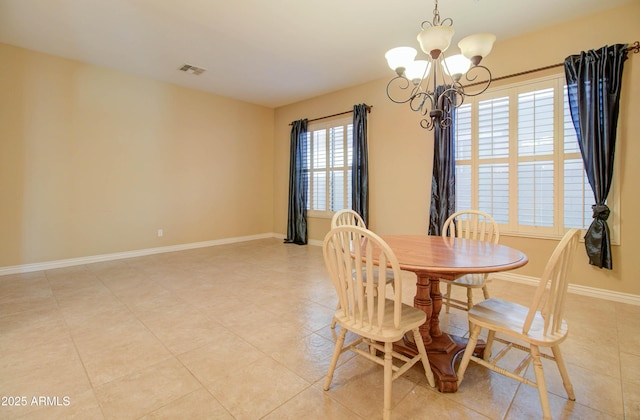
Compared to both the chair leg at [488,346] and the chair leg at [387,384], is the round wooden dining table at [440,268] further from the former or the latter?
the chair leg at [387,384]

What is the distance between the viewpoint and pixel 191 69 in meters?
4.40

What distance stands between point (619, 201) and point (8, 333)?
5.28m

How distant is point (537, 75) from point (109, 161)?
5.61 meters

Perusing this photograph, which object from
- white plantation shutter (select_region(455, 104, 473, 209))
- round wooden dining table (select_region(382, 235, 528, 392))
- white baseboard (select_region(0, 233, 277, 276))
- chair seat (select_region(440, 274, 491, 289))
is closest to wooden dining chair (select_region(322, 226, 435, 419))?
round wooden dining table (select_region(382, 235, 528, 392))

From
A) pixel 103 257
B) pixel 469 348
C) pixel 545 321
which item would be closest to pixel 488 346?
pixel 469 348

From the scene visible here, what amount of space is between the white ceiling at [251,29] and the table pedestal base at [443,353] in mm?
2874

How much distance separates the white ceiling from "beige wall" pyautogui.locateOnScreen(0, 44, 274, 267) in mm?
423

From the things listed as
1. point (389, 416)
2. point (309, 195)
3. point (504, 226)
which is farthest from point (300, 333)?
point (309, 195)

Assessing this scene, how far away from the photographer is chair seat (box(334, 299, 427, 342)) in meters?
1.42

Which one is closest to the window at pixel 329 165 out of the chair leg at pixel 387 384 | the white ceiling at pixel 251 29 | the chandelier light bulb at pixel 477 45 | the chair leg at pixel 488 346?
the white ceiling at pixel 251 29

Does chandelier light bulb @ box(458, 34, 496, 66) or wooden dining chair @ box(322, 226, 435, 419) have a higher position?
chandelier light bulb @ box(458, 34, 496, 66)

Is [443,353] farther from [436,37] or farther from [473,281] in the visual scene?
[436,37]

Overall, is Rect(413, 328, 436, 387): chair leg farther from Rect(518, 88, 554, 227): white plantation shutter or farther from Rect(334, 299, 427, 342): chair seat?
Rect(518, 88, 554, 227): white plantation shutter

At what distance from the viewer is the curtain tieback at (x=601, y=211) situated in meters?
2.85
